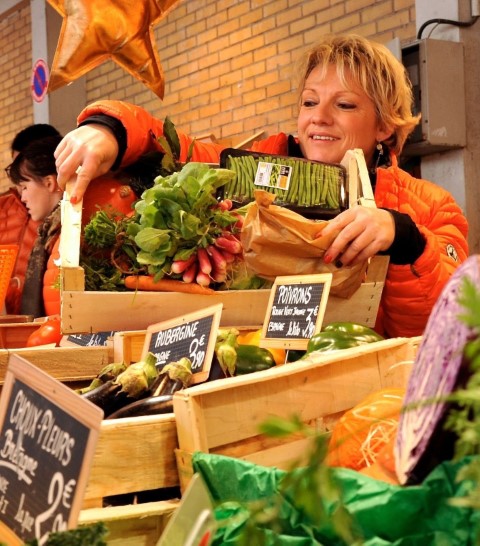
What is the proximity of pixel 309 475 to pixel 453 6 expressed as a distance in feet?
15.0

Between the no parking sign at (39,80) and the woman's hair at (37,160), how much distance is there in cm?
365

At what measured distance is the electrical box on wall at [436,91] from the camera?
175 inches

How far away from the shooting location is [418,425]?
817 mm

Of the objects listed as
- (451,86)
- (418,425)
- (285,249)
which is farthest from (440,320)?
(451,86)

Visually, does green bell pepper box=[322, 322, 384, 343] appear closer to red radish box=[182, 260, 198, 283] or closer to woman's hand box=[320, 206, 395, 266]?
woman's hand box=[320, 206, 395, 266]

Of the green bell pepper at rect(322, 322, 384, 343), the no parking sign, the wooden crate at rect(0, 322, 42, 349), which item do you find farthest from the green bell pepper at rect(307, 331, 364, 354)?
the no parking sign

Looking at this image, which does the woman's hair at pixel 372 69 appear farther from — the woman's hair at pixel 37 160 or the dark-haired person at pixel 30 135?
the dark-haired person at pixel 30 135

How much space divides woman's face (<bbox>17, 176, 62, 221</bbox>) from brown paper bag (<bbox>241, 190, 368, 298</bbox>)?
10.9ft

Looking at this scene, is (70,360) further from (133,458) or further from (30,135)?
(30,135)

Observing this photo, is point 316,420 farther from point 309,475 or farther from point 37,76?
point 37,76

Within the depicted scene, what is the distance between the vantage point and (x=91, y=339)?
263 cm

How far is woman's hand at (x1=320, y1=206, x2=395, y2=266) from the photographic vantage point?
6.07 ft

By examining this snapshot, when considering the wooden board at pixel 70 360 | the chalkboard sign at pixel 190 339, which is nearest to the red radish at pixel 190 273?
the chalkboard sign at pixel 190 339

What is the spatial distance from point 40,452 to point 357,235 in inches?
41.4
